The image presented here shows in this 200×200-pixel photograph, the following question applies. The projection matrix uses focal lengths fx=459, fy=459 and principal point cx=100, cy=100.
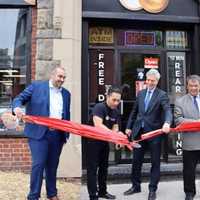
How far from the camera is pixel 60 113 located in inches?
237

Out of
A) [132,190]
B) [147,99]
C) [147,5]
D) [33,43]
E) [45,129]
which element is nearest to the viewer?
[45,129]

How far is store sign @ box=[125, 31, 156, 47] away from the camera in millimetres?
8969

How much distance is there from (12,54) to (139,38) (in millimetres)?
2512

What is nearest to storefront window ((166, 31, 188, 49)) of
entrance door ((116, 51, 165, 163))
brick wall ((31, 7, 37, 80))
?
entrance door ((116, 51, 165, 163))

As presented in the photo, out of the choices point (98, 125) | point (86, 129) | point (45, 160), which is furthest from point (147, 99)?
point (45, 160)

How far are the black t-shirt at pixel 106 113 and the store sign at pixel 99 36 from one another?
289 centimetres

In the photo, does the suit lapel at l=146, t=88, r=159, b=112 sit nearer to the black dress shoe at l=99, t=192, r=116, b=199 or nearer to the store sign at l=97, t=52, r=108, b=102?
the black dress shoe at l=99, t=192, r=116, b=199

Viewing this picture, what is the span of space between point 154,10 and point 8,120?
162 inches

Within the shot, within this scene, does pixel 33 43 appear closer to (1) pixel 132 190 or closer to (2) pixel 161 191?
(1) pixel 132 190

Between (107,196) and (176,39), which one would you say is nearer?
(107,196)

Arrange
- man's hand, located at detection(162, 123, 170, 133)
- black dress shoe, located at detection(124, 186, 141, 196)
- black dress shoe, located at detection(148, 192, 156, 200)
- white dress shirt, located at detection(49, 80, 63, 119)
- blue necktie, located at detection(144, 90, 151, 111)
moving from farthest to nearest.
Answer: black dress shoe, located at detection(124, 186, 141, 196), blue necktie, located at detection(144, 90, 151, 111), black dress shoe, located at detection(148, 192, 156, 200), man's hand, located at detection(162, 123, 170, 133), white dress shirt, located at detection(49, 80, 63, 119)

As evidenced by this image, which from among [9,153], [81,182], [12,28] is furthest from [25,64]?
[81,182]

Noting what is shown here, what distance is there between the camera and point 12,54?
8211 millimetres

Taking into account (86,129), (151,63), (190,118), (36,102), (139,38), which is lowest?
(86,129)
